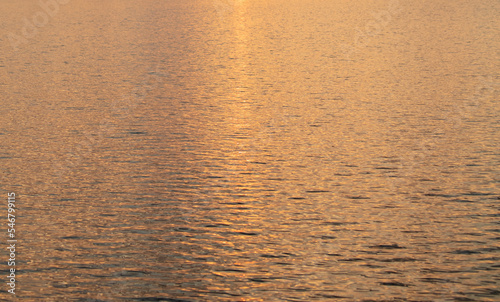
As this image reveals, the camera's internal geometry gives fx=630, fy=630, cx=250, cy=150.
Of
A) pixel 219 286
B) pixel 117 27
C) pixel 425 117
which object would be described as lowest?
pixel 219 286

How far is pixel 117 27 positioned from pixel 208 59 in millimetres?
36465

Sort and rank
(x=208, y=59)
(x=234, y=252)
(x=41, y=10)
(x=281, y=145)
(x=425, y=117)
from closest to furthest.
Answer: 1. (x=234, y=252)
2. (x=281, y=145)
3. (x=425, y=117)
4. (x=208, y=59)
5. (x=41, y=10)

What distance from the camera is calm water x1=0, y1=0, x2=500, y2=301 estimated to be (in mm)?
17453

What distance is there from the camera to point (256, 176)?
86.7 feet

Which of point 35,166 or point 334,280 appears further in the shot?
point 35,166

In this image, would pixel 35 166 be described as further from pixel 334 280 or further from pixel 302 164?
pixel 334 280

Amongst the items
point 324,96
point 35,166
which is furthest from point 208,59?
point 35,166

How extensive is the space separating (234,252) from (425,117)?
20.2m

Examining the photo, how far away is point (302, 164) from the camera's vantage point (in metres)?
27.9

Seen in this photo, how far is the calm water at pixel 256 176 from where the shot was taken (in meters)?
17.5

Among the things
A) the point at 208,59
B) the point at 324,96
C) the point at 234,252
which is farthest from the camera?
the point at 208,59

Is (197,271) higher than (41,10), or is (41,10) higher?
(41,10)

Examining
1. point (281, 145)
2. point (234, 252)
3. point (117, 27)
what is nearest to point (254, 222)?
point (234, 252)

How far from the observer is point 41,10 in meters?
129
